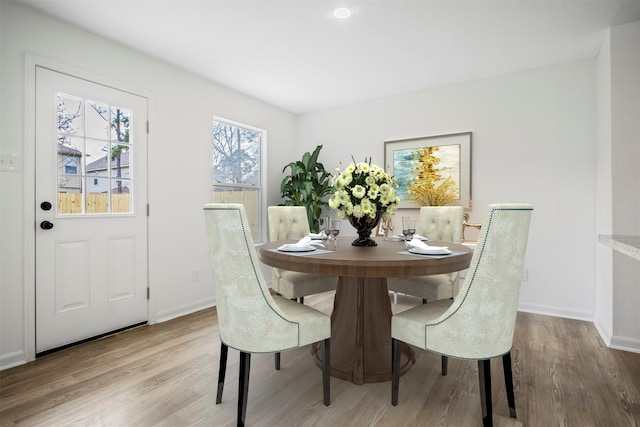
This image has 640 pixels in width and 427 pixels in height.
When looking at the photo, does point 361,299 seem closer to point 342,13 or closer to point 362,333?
point 362,333

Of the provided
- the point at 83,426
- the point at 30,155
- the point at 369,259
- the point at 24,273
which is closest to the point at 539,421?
the point at 369,259

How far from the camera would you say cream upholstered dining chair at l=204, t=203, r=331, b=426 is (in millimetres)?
1521

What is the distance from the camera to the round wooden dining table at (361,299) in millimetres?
1646

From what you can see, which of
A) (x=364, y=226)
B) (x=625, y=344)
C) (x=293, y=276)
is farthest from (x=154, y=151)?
(x=625, y=344)

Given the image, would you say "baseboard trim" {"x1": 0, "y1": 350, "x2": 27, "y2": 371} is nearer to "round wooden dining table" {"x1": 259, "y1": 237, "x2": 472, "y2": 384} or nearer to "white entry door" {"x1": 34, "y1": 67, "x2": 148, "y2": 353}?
"white entry door" {"x1": 34, "y1": 67, "x2": 148, "y2": 353}

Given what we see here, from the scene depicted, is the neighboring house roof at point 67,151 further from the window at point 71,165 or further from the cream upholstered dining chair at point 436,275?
the cream upholstered dining chair at point 436,275

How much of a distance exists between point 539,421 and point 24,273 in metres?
3.24

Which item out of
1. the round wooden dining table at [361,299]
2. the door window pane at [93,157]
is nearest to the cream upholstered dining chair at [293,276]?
the round wooden dining table at [361,299]

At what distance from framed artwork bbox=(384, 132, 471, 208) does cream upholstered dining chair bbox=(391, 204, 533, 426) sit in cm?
242

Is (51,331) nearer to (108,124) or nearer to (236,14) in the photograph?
(108,124)

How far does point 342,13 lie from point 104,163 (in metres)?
2.23

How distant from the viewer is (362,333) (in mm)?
2049

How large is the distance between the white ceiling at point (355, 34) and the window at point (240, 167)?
2.09 feet

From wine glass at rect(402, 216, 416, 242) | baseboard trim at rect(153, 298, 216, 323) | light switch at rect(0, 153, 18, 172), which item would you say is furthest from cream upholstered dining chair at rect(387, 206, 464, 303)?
light switch at rect(0, 153, 18, 172)
